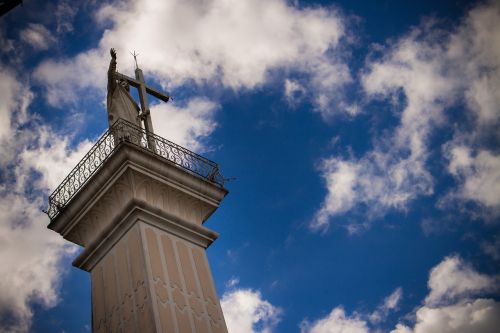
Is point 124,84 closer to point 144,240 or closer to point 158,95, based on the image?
point 158,95

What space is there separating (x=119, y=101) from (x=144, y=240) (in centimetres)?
423

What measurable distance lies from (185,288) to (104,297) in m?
1.57

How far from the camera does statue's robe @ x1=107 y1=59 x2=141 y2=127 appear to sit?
49.4 ft

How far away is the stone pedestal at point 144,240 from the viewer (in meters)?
11.9

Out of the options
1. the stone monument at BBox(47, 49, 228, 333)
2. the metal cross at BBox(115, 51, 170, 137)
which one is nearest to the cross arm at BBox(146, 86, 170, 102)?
the metal cross at BBox(115, 51, 170, 137)

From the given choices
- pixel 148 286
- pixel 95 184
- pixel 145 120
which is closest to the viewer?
pixel 148 286

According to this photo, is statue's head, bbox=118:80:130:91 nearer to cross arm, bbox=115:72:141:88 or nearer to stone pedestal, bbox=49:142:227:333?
cross arm, bbox=115:72:141:88

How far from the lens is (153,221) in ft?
42.9

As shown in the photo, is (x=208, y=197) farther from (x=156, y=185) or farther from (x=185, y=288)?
(x=185, y=288)

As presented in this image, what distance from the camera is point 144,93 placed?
1638 centimetres

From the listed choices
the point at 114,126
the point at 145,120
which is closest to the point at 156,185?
the point at 114,126

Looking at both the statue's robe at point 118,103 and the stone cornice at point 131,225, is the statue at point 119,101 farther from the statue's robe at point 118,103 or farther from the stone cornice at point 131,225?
the stone cornice at point 131,225

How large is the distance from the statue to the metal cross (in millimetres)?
161

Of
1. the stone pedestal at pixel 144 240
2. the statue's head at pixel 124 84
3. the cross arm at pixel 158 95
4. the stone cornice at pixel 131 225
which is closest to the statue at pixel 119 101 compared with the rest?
the statue's head at pixel 124 84
